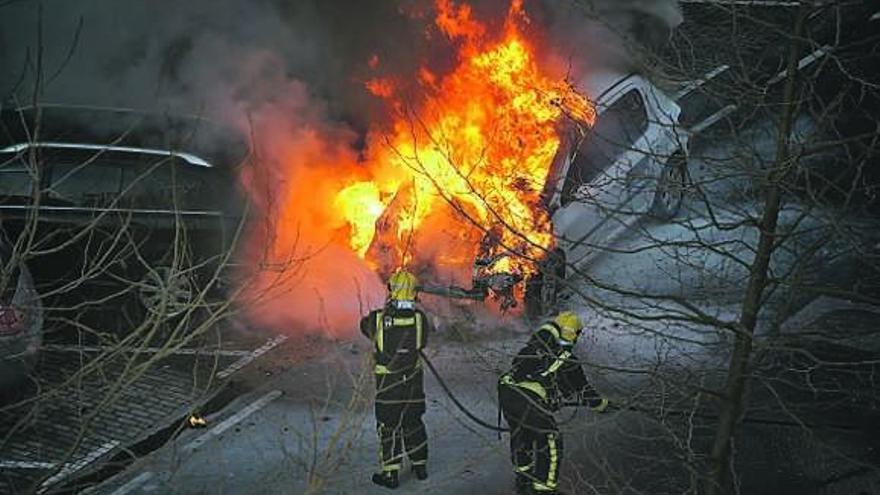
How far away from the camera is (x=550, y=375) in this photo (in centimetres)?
559

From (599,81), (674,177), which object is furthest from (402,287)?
(599,81)

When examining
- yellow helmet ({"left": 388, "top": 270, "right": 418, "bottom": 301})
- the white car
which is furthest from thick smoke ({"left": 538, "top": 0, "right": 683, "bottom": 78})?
yellow helmet ({"left": 388, "top": 270, "right": 418, "bottom": 301})

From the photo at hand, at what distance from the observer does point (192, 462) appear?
248 inches

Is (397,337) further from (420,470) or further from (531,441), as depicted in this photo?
(531,441)

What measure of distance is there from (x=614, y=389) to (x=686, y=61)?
13.0 ft

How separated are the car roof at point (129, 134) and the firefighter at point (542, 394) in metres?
4.49

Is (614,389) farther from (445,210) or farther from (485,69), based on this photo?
(485,69)

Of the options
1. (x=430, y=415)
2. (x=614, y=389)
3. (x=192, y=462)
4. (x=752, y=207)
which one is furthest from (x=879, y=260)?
(x=192, y=462)

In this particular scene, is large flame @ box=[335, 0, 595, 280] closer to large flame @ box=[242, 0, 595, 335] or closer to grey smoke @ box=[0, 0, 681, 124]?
large flame @ box=[242, 0, 595, 335]

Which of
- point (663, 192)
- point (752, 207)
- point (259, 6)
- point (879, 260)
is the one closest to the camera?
point (879, 260)

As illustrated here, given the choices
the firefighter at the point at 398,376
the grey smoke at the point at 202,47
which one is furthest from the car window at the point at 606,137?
the firefighter at the point at 398,376

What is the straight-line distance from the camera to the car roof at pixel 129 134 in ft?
27.5

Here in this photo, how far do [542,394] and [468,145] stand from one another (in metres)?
5.10

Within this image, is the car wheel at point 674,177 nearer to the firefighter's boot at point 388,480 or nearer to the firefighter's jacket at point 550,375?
the firefighter's jacket at point 550,375
